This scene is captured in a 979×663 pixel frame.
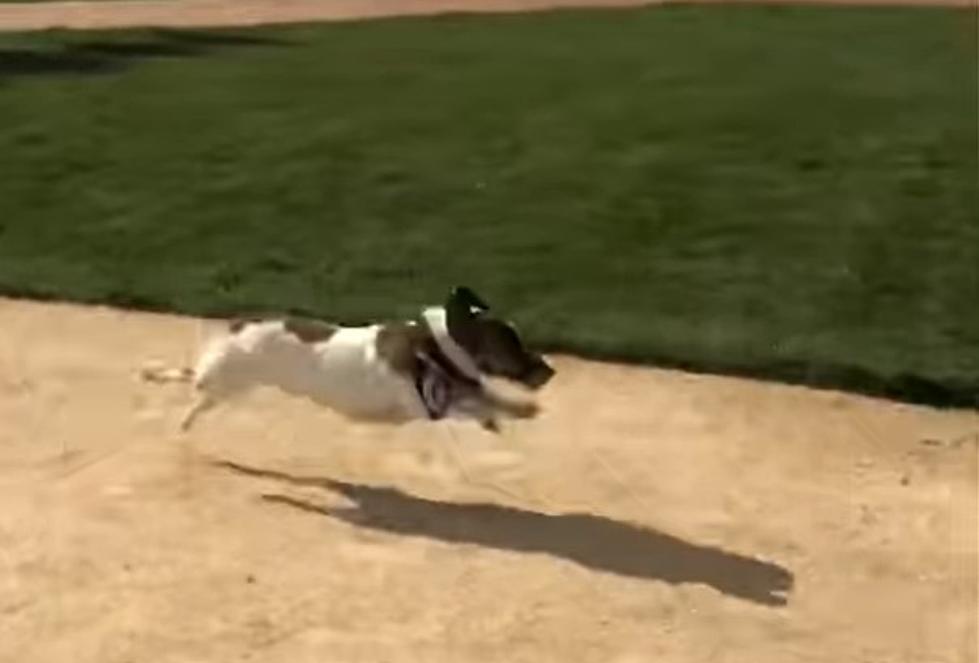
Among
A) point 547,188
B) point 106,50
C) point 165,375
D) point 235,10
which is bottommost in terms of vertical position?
point 235,10

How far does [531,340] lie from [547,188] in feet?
12.5

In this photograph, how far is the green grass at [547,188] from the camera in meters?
10.7

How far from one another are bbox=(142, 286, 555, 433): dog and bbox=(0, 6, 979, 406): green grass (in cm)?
254

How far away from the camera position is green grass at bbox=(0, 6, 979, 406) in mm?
10672

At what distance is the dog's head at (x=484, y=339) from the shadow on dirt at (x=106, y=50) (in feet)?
38.5

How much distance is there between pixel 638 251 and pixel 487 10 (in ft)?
41.5

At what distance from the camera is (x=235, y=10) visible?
2497 cm

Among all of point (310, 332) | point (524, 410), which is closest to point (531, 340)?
point (310, 332)

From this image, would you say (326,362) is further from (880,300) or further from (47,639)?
(880,300)

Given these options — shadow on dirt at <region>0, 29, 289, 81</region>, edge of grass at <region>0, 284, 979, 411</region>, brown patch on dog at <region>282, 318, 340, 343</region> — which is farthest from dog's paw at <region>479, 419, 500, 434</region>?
shadow on dirt at <region>0, 29, 289, 81</region>

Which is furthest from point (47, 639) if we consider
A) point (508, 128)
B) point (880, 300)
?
point (508, 128)

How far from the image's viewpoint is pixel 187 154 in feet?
48.6

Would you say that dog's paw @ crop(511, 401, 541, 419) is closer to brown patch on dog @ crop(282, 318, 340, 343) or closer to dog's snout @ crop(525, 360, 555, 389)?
dog's snout @ crop(525, 360, 555, 389)

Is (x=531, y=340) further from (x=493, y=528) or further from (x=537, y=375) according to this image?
(x=493, y=528)
